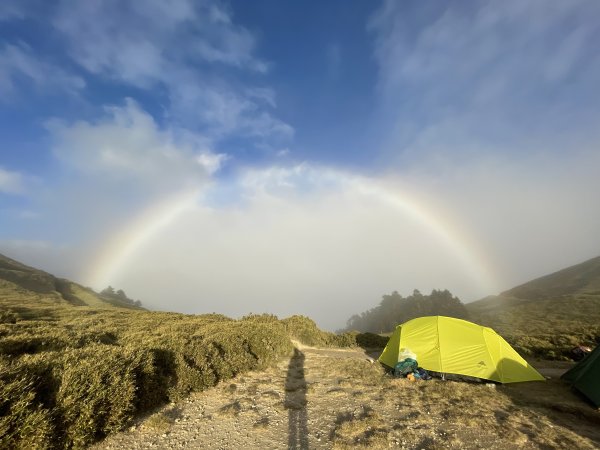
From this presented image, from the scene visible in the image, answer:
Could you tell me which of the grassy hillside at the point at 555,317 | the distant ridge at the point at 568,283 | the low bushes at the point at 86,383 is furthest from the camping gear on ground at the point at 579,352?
the distant ridge at the point at 568,283

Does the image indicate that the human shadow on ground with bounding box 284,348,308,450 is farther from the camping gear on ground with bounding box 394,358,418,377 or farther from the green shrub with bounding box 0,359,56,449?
the green shrub with bounding box 0,359,56,449

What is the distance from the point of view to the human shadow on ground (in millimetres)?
8009

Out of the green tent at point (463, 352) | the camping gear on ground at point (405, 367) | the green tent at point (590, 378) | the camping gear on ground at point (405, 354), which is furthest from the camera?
the camping gear on ground at point (405, 354)

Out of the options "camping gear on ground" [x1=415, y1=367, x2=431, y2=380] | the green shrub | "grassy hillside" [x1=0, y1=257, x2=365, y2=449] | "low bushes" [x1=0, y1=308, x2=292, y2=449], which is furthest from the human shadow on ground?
the green shrub

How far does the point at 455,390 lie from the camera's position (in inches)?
452

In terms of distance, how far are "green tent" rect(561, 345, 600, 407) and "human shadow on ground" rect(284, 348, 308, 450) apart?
9584 millimetres

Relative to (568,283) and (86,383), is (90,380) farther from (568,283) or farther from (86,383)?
(568,283)

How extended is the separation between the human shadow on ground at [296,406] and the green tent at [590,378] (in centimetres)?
958

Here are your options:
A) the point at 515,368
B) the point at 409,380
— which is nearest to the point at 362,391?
the point at 409,380

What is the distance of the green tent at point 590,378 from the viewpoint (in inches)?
413

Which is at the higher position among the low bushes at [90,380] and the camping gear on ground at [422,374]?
the low bushes at [90,380]

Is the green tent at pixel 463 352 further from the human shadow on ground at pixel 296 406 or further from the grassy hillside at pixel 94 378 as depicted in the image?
the grassy hillside at pixel 94 378

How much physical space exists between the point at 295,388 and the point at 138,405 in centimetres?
606

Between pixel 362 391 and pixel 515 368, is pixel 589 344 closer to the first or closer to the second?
pixel 515 368
